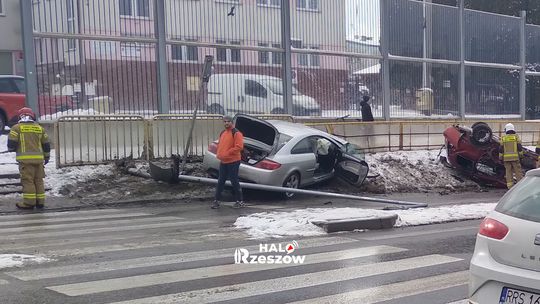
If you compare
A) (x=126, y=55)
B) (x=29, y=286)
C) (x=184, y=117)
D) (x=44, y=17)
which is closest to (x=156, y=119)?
(x=184, y=117)

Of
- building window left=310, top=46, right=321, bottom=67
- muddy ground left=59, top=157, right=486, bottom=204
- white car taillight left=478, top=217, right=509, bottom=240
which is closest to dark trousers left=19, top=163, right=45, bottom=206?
muddy ground left=59, top=157, right=486, bottom=204

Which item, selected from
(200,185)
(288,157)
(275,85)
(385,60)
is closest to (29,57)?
(200,185)

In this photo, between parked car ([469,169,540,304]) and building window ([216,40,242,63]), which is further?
building window ([216,40,242,63])

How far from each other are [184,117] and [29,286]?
11.1 metres

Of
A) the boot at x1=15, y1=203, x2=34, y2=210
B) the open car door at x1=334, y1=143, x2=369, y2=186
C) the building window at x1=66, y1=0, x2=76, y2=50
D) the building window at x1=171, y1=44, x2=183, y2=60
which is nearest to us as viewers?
the boot at x1=15, y1=203, x2=34, y2=210

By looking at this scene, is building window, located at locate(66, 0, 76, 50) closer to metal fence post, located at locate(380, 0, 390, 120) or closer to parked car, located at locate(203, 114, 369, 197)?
parked car, located at locate(203, 114, 369, 197)

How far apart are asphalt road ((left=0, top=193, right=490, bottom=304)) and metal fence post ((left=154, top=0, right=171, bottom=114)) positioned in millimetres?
7207

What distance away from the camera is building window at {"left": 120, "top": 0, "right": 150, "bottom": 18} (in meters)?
17.6

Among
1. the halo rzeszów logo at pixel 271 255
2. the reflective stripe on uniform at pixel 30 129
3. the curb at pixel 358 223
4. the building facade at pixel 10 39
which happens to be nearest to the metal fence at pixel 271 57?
the reflective stripe on uniform at pixel 30 129

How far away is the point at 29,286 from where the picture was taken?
647 centimetres

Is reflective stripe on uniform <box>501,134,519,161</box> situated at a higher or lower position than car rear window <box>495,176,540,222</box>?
lower

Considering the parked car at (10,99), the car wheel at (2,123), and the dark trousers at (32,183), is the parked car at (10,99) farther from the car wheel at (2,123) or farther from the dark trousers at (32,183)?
the dark trousers at (32,183)

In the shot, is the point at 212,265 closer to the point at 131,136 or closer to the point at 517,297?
the point at 517,297

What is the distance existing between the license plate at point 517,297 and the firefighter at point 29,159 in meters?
10.1
